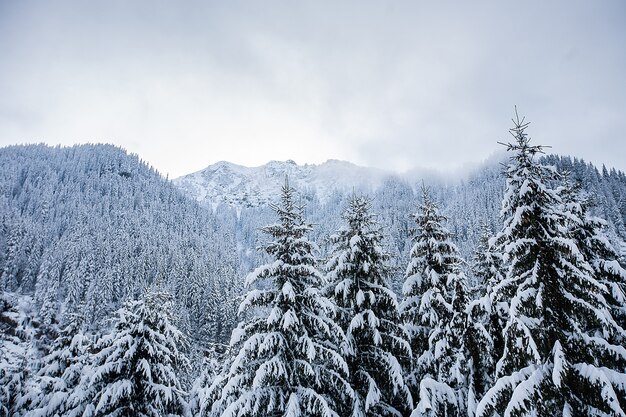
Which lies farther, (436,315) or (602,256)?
(436,315)

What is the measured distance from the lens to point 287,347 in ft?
40.4

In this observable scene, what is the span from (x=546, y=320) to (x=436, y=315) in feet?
18.7

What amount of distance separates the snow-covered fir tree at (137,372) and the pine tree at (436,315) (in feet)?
33.4

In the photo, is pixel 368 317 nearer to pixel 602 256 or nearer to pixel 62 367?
pixel 602 256

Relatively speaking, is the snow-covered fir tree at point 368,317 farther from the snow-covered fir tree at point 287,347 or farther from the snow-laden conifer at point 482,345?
the snow-laden conifer at point 482,345

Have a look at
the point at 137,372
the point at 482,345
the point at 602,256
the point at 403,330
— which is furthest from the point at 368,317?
the point at 137,372

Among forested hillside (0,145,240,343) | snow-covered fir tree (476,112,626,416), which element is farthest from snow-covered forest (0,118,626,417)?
forested hillside (0,145,240,343)

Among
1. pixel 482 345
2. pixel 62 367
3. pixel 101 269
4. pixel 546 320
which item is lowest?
pixel 62 367

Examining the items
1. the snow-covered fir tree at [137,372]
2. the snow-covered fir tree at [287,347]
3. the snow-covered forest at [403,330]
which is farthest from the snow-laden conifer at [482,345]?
the snow-covered fir tree at [137,372]

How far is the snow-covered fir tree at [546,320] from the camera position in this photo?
7.96 meters

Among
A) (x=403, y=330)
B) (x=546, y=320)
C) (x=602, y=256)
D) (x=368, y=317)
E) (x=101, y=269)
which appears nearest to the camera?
(x=546, y=320)

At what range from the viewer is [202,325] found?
82625 mm

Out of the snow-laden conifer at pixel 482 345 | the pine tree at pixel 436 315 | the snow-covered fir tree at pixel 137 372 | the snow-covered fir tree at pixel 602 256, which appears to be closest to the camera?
the snow-covered fir tree at pixel 602 256

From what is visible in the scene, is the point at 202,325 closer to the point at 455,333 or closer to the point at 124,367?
the point at 124,367
